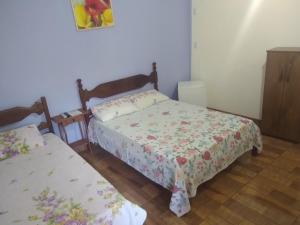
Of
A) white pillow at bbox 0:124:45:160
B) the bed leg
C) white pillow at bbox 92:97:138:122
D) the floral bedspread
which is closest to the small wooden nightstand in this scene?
white pillow at bbox 92:97:138:122

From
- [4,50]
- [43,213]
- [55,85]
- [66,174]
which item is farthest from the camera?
[55,85]

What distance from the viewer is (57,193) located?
1.71m

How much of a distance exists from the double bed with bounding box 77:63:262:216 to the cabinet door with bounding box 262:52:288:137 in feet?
1.66

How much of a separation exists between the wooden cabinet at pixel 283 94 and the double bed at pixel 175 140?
511 mm

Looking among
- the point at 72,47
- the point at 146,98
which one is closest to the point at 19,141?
the point at 72,47

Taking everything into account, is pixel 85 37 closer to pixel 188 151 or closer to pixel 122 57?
pixel 122 57

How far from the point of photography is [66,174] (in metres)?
1.94

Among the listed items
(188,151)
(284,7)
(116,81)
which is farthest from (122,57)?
(284,7)

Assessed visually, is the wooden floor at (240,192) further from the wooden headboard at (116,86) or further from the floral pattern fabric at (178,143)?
the wooden headboard at (116,86)

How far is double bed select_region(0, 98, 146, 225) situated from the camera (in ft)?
4.88

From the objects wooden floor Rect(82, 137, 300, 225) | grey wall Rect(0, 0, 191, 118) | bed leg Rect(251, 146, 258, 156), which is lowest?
wooden floor Rect(82, 137, 300, 225)

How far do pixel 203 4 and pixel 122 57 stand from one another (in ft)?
5.18

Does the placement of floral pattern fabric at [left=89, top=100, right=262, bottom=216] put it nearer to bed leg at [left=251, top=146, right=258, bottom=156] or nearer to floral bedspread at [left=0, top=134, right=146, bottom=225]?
bed leg at [left=251, top=146, right=258, bottom=156]

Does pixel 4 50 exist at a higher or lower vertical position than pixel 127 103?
higher
